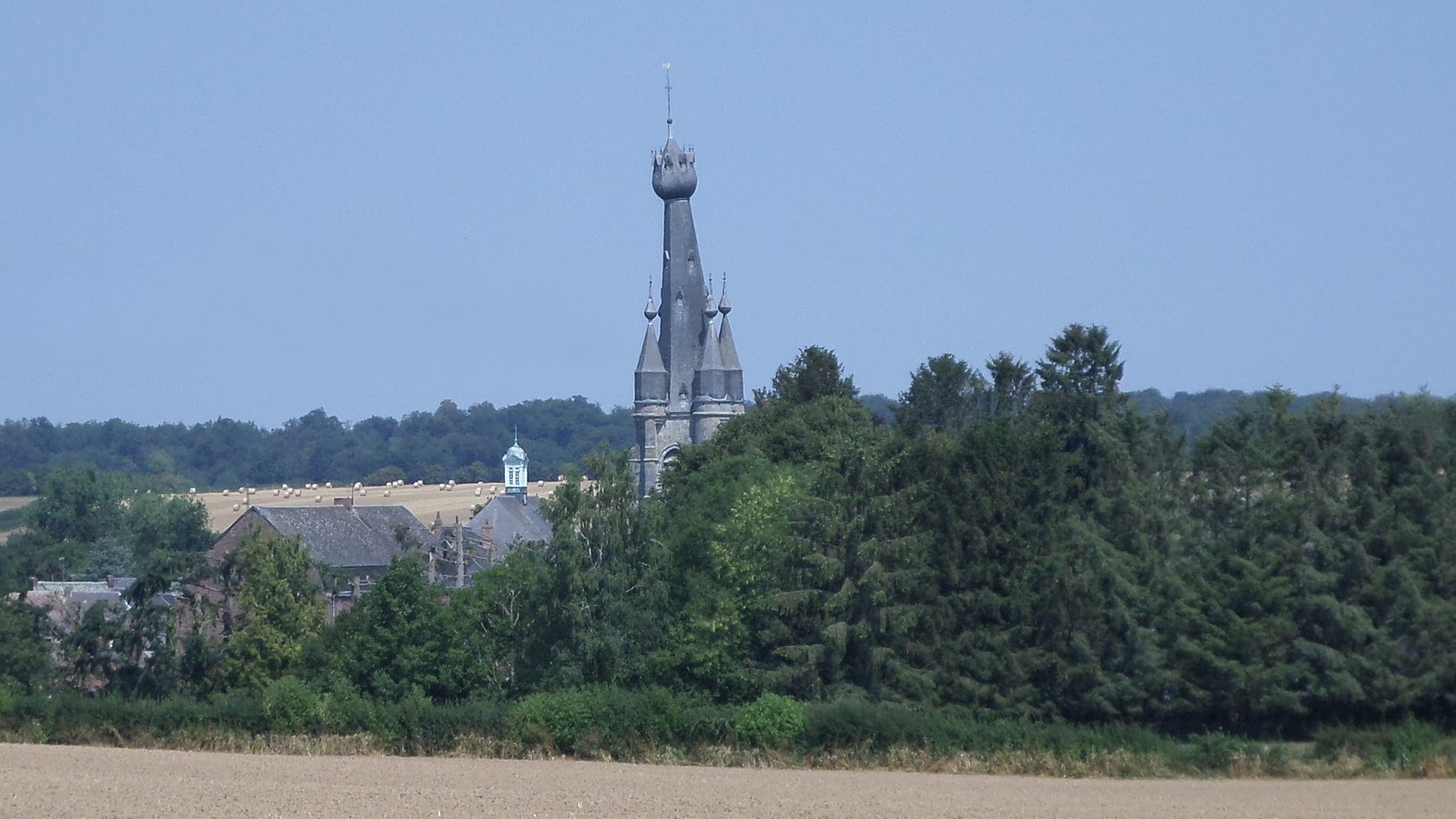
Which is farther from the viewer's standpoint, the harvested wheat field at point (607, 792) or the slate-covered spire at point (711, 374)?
the slate-covered spire at point (711, 374)

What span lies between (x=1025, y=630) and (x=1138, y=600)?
2295 millimetres

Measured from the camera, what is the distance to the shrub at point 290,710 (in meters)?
37.6

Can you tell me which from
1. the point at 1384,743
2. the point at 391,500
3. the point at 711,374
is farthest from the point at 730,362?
the point at 1384,743

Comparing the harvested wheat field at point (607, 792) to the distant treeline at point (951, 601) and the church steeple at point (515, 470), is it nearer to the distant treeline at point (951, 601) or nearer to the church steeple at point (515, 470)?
the distant treeline at point (951, 601)

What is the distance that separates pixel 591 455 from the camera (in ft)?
145

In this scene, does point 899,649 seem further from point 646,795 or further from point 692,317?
point 692,317

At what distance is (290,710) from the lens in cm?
3766

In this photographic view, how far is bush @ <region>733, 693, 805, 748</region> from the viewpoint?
115ft

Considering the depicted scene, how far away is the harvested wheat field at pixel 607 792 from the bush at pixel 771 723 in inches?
65.7

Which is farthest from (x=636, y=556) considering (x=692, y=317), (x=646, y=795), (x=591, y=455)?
(x=692, y=317)

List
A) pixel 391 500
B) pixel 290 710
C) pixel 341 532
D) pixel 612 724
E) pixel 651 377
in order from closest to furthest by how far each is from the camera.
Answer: pixel 612 724
pixel 290 710
pixel 341 532
pixel 651 377
pixel 391 500

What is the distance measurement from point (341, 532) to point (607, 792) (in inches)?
1505

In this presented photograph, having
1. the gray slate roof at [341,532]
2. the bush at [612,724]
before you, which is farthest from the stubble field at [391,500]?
the bush at [612,724]

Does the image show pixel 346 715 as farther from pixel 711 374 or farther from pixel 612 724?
pixel 711 374
